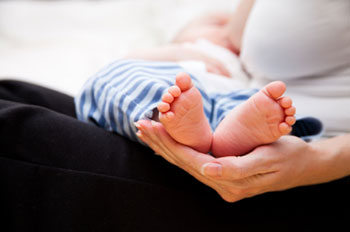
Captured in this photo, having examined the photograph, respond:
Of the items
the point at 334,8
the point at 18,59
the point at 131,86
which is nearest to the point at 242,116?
the point at 131,86

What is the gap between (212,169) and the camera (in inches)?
14.2

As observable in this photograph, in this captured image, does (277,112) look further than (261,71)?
No

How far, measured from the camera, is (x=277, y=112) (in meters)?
0.37

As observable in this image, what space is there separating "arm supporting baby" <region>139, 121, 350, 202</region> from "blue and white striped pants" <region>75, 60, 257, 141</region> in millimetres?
Answer: 61

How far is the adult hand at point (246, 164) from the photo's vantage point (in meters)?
0.38

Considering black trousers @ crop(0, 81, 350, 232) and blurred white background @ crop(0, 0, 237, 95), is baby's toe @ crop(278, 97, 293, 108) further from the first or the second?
blurred white background @ crop(0, 0, 237, 95)

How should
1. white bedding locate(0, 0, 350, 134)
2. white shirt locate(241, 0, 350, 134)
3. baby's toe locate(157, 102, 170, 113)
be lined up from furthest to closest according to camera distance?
white bedding locate(0, 0, 350, 134)
white shirt locate(241, 0, 350, 134)
baby's toe locate(157, 102, 170, 113)

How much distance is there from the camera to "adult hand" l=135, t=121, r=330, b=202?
378 millimetres

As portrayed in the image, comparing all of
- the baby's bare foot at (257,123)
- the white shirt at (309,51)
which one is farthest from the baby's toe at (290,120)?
the white shirt at (309,51)

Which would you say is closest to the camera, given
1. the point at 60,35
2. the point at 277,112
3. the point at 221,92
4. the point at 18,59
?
the point at 277,112

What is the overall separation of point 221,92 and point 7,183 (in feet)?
1.27

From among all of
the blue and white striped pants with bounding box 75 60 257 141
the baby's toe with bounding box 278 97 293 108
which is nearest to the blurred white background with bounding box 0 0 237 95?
the blue and white striped pants with bounding box 75 60 257 141

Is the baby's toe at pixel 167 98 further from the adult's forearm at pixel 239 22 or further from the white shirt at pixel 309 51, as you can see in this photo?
Answer: the adult's forearm at pixel 239 22

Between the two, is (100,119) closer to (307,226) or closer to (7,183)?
(7,183)
